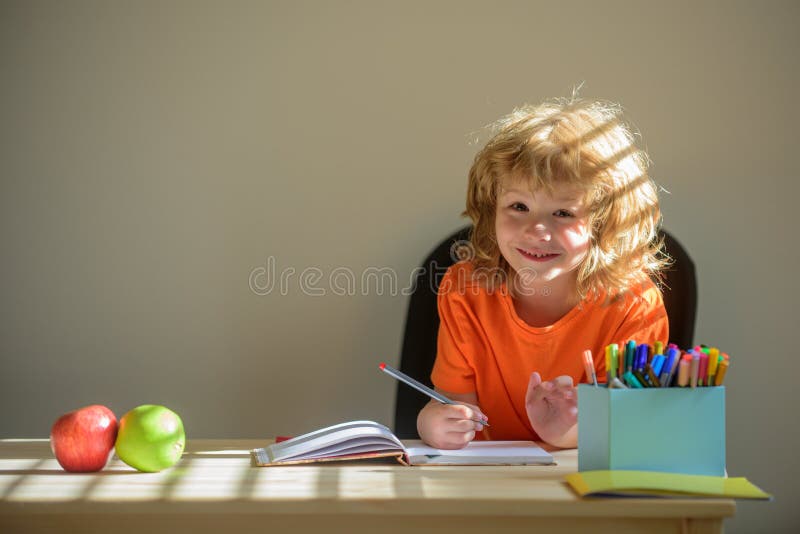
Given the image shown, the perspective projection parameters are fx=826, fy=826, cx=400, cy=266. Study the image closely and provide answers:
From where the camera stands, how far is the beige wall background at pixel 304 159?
1956 mm

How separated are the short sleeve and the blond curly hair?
82 mm

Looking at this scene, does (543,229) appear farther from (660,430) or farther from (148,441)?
(148,441)

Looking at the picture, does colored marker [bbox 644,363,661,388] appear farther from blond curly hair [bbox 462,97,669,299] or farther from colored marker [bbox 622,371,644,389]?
blond curly hair [bbox 462,97,669,299]

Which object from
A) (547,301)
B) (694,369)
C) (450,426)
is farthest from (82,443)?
(547,301)

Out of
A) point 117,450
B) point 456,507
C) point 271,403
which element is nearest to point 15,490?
point 117,450

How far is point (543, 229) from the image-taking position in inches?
59.7

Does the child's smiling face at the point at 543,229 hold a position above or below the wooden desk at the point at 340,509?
above

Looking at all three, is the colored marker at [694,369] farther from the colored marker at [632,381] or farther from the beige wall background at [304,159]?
the beige wall background at [304,159]

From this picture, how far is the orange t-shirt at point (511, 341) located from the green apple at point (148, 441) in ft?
2.15

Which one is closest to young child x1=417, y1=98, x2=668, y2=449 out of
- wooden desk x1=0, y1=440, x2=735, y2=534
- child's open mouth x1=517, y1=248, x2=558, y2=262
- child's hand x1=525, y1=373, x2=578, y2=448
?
child's open mouth x1=517, y1=248, x2=558, y2=262

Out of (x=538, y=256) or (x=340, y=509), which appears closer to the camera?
(x=340, y=509)

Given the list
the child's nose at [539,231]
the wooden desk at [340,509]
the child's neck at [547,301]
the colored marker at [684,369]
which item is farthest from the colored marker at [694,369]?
the child's neck at [547,301]

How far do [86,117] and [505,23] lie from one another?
3.35 ft

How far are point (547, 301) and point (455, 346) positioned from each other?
22cm
